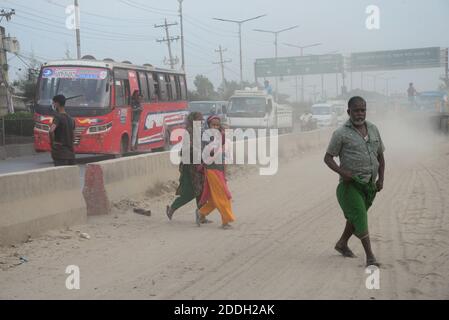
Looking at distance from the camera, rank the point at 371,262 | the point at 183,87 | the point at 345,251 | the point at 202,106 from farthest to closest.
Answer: the point at 202,106, the point at 183,87, the point at 345,251, the point at 371,262

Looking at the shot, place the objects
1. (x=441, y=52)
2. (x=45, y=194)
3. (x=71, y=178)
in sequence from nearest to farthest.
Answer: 1. (x=45, y=194)
2. (x=71, y=178)
3. (x=441, y=52)

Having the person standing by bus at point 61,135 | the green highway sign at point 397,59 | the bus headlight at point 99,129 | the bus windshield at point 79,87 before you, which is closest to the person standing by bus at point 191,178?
→ the person standing by bus at point 61,135

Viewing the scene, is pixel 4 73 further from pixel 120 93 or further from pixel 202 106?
pixel 120 93

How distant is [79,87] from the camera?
19797 mm

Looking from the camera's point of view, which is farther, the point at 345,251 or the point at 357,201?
the point at 345,251

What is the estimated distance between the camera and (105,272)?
22.3 feet

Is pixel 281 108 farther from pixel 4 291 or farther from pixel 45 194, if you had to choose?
pixel 4 291

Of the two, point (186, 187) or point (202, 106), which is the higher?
point (202, 106)

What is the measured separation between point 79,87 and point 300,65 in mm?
46728

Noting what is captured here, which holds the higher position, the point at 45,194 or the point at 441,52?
the point at 441,52

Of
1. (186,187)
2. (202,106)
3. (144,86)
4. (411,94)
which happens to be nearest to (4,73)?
(202,106)

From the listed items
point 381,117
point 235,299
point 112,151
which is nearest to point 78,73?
point 112,151

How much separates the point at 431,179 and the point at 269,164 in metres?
5.39

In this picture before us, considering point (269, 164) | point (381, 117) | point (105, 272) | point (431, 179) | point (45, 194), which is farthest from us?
point (381, 117)
